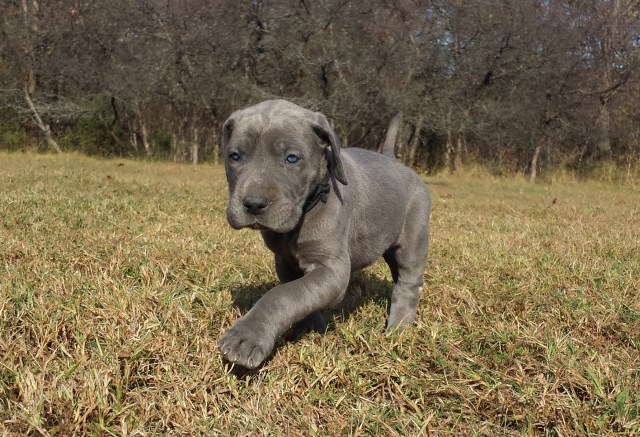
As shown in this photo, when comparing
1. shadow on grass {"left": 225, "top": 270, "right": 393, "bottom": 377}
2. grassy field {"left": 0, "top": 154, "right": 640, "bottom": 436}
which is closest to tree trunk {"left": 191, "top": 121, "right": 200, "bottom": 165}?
grassy field {"left": 0, "top": 154, "right": 640, "bottom": 436}

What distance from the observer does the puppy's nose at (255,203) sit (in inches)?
94.0

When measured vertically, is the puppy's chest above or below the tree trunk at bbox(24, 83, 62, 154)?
above

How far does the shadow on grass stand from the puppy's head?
0.63 metres

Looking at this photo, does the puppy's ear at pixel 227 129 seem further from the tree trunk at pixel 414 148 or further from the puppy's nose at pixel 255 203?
the tree trunk at pixel 414 148

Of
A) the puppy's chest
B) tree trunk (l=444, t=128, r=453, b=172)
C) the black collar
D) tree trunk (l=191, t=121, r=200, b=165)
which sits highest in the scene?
the black collar

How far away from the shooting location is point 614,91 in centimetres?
1531

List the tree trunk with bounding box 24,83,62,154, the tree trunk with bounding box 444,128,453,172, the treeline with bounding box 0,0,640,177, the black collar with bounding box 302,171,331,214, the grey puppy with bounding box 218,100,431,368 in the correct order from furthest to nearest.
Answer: the tree trunk with bounding box 24,83,62,154 → the tree trunk with bounding box 444,128,453,172 → the treeline with bounding box 0,0,640,177 → the black collar with bounding box 302,171,331,214 → the grey puppy with bounding box 218,100,431,368

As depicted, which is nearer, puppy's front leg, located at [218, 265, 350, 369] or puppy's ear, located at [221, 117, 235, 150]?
puppy's front leg, located at [218, 265, 350, 369]

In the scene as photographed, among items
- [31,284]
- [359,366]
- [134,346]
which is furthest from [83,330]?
[359,366]

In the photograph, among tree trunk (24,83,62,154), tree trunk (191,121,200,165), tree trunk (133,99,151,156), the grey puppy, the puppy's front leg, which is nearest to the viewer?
the puppy's front leg

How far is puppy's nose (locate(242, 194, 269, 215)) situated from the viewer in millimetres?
2387

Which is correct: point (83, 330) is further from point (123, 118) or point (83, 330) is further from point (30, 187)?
point (123, 118)

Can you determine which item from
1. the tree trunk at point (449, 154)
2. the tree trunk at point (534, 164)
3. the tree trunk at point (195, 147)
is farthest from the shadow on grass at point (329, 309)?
the tree trunk at point (195, 147)

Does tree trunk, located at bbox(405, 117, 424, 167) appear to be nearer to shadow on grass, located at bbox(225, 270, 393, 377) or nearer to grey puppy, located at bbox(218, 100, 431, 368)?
shadow on grass, located at bbox(225, 270, 393, 377)
